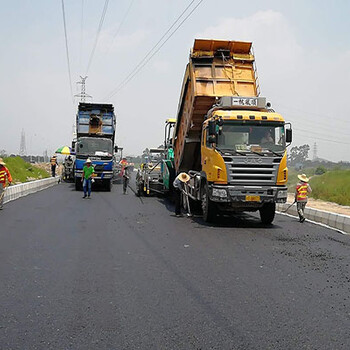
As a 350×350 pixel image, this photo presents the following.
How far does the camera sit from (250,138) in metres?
11.8

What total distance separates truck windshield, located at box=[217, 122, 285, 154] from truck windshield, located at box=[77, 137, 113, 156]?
1309 centimetres

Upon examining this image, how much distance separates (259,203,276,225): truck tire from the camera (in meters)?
12.5

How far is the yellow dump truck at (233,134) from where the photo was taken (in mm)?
11602

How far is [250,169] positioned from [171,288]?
6151 mm

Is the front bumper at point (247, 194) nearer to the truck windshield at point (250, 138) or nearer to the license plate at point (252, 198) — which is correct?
the license plate at point (252, 198)

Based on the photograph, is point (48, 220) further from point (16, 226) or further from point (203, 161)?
point (203, 161)

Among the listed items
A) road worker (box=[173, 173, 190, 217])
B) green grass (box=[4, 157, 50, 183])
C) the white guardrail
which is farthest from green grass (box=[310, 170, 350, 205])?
green grass (box=[4, 157, 50, 183])

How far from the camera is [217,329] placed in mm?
4535

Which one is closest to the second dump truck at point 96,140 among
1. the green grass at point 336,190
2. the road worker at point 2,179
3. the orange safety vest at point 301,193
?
the road worker at point 2,179

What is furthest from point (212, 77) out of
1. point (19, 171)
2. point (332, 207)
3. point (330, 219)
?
point (19, 171)

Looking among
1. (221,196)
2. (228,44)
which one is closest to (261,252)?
(221,196)

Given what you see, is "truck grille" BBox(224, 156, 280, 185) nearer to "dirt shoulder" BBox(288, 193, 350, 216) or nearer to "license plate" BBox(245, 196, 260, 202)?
"license plate" BBox(245, 196, 260, 202)

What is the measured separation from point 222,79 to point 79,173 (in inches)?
469

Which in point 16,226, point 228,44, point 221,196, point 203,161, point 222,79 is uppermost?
point 228,44
